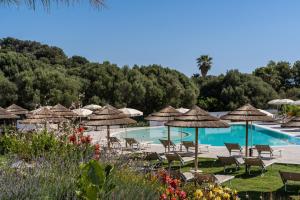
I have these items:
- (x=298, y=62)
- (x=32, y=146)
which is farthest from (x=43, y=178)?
(x=298, y=62)

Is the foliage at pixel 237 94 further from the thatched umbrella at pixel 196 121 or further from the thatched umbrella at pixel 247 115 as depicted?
the thatched umbrella at pixel 196 121

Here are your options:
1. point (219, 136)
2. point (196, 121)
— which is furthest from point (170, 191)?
point (219, 136)

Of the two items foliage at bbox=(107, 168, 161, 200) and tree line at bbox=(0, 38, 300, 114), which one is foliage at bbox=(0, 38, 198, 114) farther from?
foliage at bbox=(107, 168, 161, 200)

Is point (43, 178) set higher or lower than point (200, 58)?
lower

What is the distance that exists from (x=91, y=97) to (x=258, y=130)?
48.4ft

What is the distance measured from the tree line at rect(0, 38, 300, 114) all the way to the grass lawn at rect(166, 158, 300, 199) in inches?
730

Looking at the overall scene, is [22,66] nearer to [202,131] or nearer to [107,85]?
[107,85]

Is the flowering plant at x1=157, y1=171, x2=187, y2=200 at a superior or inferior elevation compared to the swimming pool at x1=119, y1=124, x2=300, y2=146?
superior

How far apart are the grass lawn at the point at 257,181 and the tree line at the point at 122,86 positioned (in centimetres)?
1854

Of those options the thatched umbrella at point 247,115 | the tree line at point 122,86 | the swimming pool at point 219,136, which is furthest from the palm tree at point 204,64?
the thatched umbrella at point 247,115

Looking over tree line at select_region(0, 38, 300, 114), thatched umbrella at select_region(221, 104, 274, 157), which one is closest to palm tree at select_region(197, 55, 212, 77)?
tree line at select_region(0, 38, 300, 114)

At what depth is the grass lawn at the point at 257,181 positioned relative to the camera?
35.1 feet

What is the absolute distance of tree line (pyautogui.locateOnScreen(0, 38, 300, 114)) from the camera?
35969mm

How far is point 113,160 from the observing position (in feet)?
19.8
